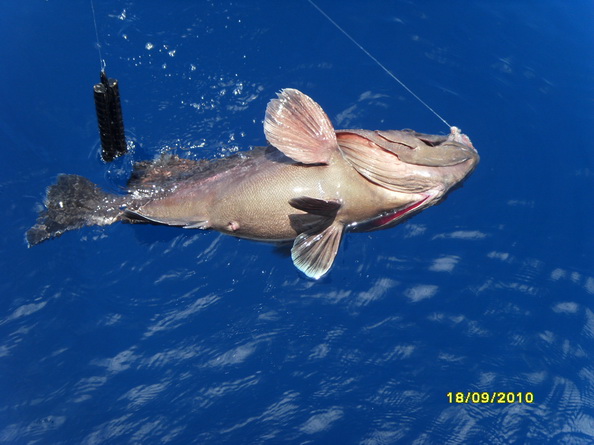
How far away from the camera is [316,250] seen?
4.12 metres

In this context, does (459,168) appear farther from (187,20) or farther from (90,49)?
(90,49)

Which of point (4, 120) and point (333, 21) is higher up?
point (4, 120)

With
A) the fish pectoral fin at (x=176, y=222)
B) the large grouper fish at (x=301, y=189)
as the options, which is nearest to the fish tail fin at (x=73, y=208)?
the large grouper fish at (x=301, y=189)

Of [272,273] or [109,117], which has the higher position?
[109,117]

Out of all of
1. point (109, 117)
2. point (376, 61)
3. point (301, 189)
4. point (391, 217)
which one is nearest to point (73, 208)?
point (109, 117)

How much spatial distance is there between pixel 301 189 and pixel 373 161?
553 mm

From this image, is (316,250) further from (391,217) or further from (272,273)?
(272,273)

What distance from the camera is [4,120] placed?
17.3 ft

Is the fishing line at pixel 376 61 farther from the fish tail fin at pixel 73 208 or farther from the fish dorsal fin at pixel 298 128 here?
the fish tail fin at pixel 73 208

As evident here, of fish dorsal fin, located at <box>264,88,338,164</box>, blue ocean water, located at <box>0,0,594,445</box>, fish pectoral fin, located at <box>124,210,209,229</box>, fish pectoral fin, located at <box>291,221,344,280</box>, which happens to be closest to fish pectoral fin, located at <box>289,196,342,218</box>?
fish pectoral fin, located at <box>291,221,344,280</box>

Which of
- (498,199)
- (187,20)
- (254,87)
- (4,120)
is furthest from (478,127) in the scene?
(4,120)

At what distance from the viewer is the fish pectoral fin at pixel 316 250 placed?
409 centimetres

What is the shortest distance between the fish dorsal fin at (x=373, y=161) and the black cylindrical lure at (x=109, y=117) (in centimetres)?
161

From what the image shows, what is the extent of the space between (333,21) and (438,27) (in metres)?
1.17
